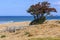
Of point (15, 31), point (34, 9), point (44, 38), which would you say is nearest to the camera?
point (44, 38)

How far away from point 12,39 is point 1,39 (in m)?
0.99

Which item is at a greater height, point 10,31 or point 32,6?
point 32,6

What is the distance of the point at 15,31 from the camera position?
27.8m

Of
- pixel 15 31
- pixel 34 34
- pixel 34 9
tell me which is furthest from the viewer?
pixel 34 9

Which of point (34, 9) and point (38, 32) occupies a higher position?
point (34, 9)

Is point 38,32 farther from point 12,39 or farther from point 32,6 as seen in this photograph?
point 32,6

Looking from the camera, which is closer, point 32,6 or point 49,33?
point 49,33

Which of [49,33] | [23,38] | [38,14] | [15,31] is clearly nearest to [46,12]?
[38,14]

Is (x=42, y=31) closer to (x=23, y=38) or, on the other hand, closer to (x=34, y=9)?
(x=23, y=38)

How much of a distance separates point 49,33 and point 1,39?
184 inches

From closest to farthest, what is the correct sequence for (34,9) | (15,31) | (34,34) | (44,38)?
(44,38) < (34,34) < (15,31) < (34,9)

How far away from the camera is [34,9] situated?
111 feet

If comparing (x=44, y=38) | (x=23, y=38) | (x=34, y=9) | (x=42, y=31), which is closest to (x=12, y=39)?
(x=23, y=38)

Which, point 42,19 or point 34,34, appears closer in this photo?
point 34,34
